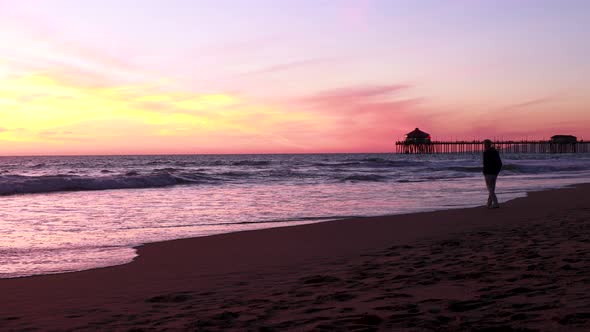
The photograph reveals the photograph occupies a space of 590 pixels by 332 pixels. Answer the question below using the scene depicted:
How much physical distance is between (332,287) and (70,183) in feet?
78.1

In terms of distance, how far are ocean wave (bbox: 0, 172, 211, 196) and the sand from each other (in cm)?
1757

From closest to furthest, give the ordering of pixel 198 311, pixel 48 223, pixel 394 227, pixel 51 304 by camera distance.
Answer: pixel 198 311, pixel 51 304, pixel 394 227, pixel 48 223

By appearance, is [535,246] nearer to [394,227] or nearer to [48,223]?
[394,227]

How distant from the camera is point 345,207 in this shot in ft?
50.9

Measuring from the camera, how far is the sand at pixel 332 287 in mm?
4000

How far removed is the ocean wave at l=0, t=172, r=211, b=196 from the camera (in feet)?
76.9

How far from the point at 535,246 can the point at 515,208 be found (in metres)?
7.79

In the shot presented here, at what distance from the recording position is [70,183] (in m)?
26.3

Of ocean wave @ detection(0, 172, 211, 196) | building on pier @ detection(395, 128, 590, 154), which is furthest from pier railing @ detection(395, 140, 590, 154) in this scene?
ocean wave @ detection(0, 172, 211, 196)

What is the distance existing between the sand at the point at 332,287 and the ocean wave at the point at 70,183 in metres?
17.6

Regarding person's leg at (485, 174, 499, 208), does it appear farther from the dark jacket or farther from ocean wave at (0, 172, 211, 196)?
ocean wave at (0, 172, 211, 196)

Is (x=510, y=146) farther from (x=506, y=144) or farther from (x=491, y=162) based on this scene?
(x=491, y=162)

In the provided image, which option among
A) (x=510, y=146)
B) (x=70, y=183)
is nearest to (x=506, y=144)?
(x=510, y=146)

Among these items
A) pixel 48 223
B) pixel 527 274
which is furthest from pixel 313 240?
pixel 48 223
